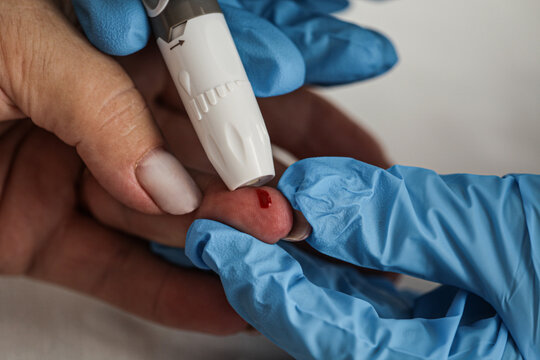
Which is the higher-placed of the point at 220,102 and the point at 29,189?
the point at 220,102

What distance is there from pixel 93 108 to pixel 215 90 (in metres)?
0.15

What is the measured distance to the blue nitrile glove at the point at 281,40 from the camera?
0.56 meters

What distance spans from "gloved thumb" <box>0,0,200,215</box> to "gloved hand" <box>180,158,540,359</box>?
0.24 ft

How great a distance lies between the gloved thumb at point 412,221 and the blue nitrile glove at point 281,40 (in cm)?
13

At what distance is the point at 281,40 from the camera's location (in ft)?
2.00

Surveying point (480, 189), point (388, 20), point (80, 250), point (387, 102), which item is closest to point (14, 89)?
point (80, 250)

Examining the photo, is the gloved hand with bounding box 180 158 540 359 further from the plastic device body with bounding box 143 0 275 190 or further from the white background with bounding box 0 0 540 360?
the white background with bounding box 0 0 540 360

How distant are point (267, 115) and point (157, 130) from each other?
0.99 ft

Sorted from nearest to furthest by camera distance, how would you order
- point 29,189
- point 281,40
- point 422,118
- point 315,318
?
1. point 315,318
2. point 281,40
3. point 29,189
4. point 422,118

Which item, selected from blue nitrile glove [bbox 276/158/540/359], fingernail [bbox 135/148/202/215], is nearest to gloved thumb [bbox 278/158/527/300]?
blue nitrile glove [bbox 276/158/540/359]

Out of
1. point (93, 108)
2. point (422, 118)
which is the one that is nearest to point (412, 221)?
point (93, 108)

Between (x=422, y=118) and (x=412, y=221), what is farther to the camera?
(x=422, y=118)

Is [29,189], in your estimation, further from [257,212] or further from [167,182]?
[257,212]

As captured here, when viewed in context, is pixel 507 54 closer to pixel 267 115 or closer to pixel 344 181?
pixel 267 115
